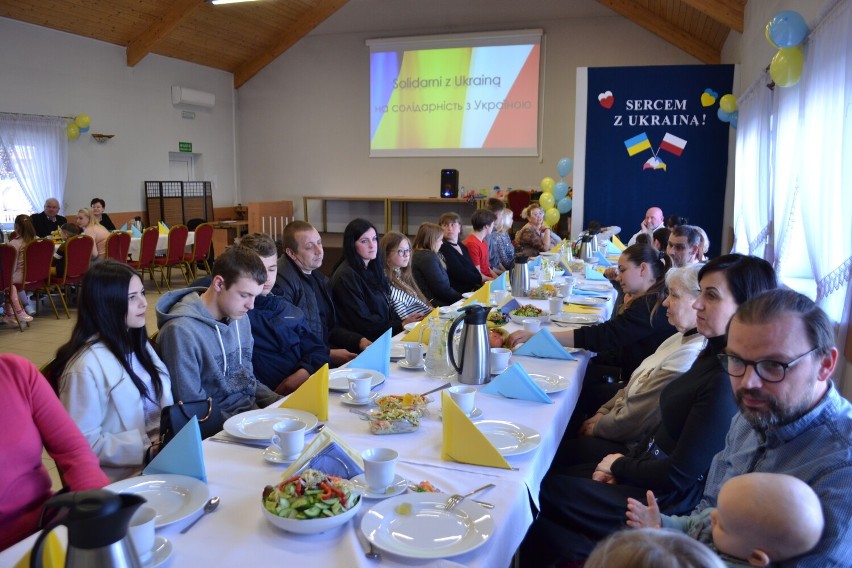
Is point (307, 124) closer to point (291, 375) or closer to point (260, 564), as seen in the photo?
point (291, 375)

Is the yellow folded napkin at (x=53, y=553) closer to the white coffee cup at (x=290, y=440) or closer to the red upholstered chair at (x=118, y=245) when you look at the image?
the white coffee cup at (x=290, y=440)

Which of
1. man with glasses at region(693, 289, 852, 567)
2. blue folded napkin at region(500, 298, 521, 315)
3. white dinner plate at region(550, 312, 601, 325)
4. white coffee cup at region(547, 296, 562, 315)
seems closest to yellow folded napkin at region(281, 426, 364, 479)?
man with glasses at region(693, 289, 852, 567)

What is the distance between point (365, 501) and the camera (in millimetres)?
1409

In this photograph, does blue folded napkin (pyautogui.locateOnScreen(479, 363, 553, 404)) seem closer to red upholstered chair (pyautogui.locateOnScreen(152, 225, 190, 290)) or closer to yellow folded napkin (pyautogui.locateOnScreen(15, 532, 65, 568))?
yellow folded napkin (pyautogui.locateOnScreen(15, 532, 65, 568))

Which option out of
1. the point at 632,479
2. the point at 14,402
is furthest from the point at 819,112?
the point at 14,402

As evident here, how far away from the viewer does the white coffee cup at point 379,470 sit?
4.63 feet

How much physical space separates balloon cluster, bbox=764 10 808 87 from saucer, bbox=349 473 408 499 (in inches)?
171

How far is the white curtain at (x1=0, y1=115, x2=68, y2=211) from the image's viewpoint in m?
9.23

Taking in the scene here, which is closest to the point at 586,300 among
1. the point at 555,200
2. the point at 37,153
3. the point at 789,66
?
the point at 789,66

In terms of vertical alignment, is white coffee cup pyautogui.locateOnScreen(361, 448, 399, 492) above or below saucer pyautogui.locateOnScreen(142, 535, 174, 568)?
above

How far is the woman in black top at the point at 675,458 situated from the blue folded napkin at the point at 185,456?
104 centimetres

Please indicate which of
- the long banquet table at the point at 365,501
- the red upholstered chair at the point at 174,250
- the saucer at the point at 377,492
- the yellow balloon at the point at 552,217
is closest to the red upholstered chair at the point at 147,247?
the red upholstered chair at the point at 174,250

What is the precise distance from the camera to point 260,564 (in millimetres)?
1168

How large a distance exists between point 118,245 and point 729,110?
7481 millimetres
